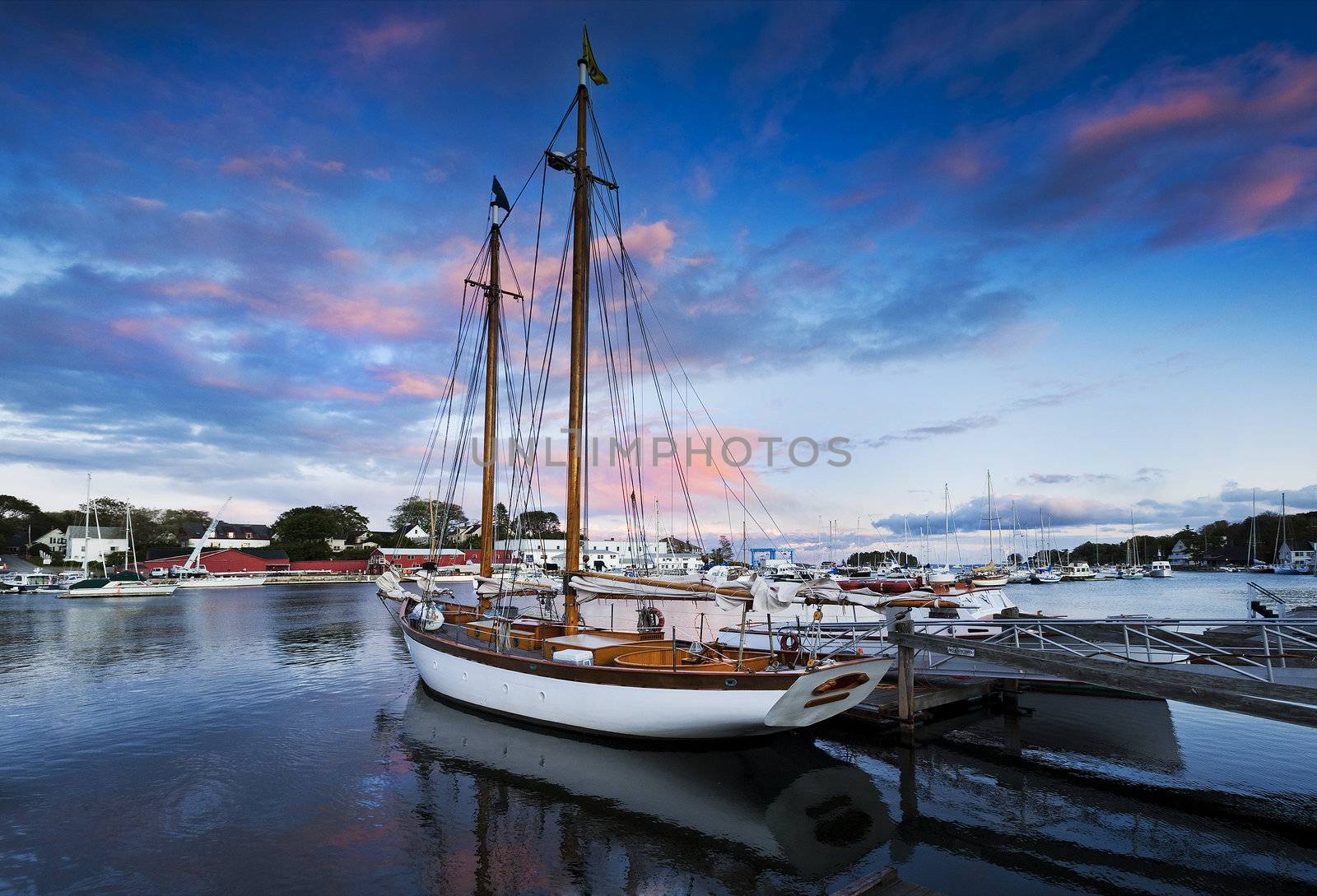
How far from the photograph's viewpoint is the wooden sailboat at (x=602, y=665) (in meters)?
13.2

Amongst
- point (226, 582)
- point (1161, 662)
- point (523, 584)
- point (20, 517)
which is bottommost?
point (226, 582)

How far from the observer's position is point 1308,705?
9438mm

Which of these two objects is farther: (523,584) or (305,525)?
(305,525)

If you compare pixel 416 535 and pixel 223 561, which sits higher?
pixel 416 535

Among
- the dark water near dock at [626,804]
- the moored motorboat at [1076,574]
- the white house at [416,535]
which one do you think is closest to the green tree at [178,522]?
the white house at [416,535]

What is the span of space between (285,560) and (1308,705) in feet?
422

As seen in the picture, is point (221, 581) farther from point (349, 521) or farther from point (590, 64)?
point (590, 64)

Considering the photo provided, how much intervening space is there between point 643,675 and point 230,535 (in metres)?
147

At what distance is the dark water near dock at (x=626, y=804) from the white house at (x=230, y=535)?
12378cm

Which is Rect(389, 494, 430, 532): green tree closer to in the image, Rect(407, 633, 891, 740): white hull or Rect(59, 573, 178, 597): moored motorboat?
Rect(59, 573, 178, 597): moored motorboat

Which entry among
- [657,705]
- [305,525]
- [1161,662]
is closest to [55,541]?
[305,525]

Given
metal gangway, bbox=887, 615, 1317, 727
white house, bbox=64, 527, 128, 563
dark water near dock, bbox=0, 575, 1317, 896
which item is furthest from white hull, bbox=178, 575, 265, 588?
metal gangway, bbox=887, 615, 1317, 727

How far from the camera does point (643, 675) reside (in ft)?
45.6

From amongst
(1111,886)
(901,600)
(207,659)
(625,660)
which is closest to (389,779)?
(625,660)
